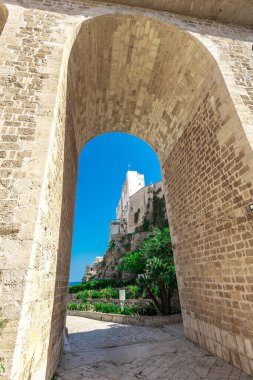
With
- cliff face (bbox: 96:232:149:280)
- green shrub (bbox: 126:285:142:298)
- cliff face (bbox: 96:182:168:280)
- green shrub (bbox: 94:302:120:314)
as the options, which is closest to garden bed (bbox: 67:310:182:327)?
green shrub (bbox: 94:302:120:314)

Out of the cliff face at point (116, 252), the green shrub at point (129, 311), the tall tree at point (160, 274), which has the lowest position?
the green shrub at point (129, 311)

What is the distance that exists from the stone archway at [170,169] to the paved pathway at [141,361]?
36cm

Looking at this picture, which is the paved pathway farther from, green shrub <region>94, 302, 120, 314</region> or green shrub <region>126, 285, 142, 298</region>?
green shrub <region>126, 285, 142, 298</region>

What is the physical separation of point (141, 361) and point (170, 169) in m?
5.54

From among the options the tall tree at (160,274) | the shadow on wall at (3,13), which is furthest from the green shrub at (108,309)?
the shadow on wall at (3,13)

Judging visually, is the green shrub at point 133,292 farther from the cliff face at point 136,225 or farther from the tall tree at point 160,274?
the cliff face at point 136,225

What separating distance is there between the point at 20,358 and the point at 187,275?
5026 millimetres

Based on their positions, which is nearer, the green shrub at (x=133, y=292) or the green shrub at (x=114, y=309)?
the green shrub at (x=114, y=309)

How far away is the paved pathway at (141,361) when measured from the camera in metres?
4.03

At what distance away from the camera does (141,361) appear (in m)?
4.86

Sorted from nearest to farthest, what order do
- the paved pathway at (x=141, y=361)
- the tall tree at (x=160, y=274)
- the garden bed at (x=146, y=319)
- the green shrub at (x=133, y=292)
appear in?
the paved pathway at (x=141, y=361) < the garden bed at (x=146, y=319) < the tall tree at (x=160, y=274) < the green shrub at (x=133, y=292)

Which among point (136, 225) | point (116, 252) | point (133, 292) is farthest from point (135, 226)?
point (133, 292)

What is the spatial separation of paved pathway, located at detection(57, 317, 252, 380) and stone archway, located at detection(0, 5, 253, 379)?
359 mm

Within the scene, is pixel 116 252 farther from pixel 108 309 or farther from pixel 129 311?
pixel 129 311
